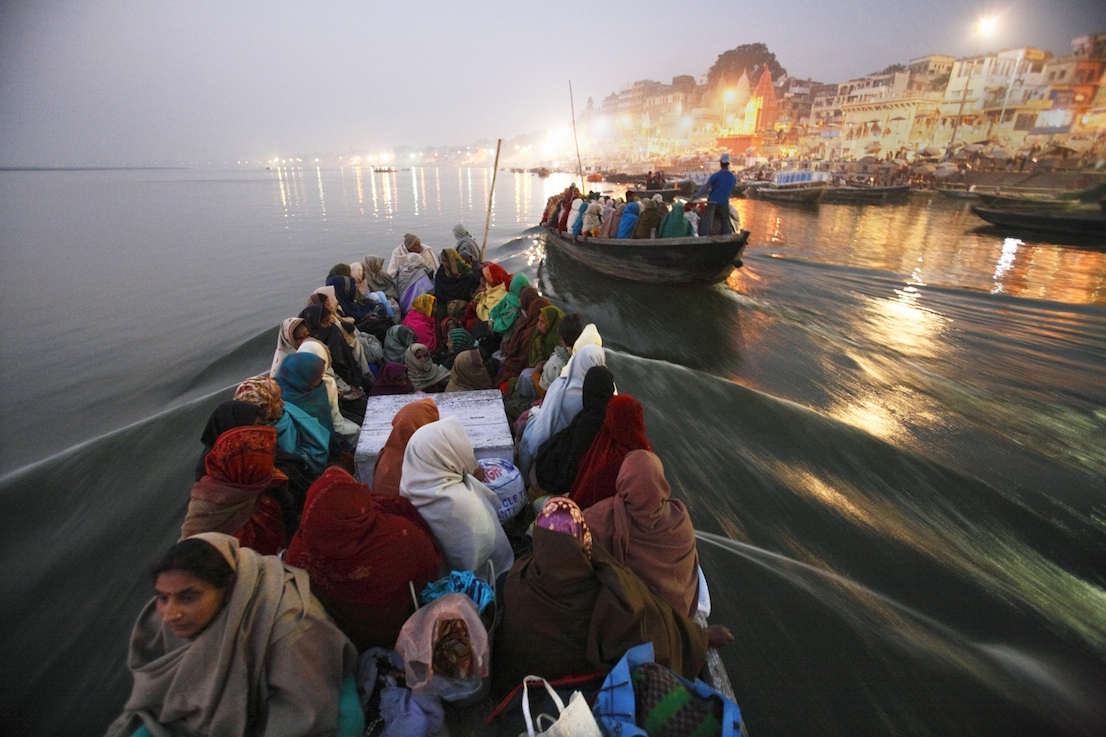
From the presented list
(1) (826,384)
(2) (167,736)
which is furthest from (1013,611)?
(2) (167,736)

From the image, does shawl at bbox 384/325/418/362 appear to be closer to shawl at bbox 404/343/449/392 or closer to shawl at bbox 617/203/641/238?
shawl at bbox 404/343/449/392

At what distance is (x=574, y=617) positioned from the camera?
175 centimetres

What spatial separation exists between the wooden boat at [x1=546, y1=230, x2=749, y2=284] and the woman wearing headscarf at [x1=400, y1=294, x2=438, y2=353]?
577 cm

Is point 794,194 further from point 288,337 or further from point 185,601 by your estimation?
point 185,601

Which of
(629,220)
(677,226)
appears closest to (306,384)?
(677,226)

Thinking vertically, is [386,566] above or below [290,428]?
above

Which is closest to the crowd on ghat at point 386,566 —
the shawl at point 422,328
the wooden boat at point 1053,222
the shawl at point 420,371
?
the shawl at point 420,371

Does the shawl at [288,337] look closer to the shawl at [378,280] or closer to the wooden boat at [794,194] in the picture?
the shawl at [378,280]

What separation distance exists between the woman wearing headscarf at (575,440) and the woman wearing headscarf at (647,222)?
26.8 feet

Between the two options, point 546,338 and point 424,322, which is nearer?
point 546,338

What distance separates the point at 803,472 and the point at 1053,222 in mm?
21672

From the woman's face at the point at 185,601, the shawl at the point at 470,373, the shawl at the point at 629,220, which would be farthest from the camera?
the shawl at the point at 629,220

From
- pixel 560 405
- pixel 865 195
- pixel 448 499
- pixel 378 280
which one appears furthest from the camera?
pixel 865 195

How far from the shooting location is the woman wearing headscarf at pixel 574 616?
1710 millimetres
